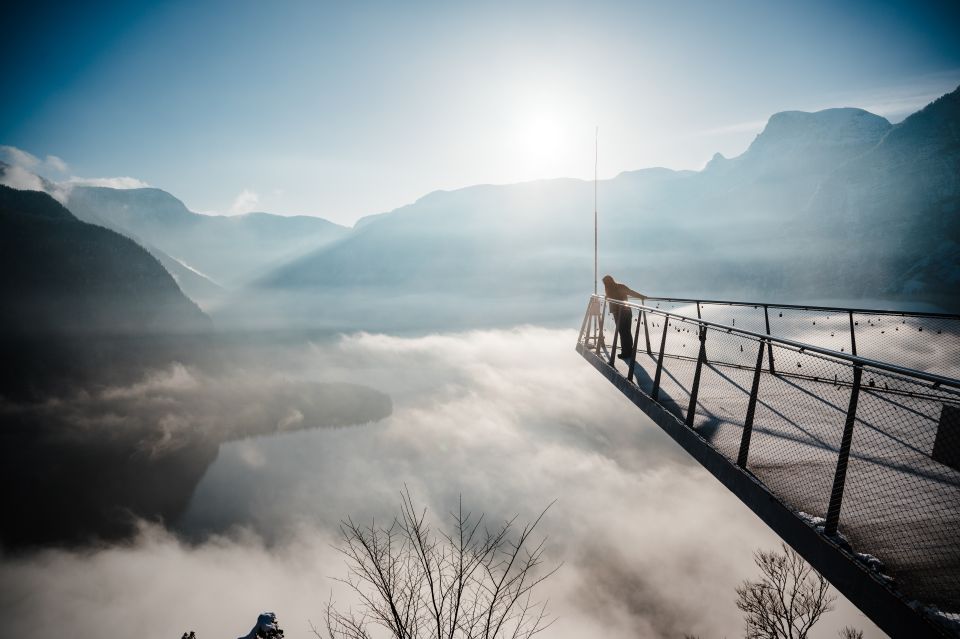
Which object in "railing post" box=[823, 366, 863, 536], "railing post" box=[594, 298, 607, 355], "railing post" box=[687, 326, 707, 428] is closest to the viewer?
"railing post" box=[823, 366, 863, 536]

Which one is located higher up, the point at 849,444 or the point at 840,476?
the point at 849,444

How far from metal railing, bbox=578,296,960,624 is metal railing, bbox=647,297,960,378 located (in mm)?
223

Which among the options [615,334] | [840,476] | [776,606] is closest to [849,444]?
[840,476]

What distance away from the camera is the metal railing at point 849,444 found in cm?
313

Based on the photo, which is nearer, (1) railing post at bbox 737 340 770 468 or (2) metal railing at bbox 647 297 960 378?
(1) railing post at bbox 737 340 770 468

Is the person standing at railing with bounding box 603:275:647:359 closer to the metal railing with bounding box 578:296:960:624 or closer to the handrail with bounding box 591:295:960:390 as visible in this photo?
the metal railing with bounding box 578:296:960:624

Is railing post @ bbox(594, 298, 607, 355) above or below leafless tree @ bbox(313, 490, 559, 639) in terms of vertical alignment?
above

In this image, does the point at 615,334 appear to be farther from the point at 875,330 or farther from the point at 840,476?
the point at 840,476

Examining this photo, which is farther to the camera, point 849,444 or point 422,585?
point 422,585

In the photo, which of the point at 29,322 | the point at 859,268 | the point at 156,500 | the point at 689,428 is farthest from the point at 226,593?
the point at 859,268

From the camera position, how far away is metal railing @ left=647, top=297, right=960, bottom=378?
23.9 ft

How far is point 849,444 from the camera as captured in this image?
3256mm

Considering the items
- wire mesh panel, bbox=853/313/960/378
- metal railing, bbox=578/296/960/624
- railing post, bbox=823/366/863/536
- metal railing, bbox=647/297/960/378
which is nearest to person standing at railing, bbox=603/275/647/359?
metal railing, bbox=647/297/960/378

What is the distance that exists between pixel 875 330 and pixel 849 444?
7.35 m
